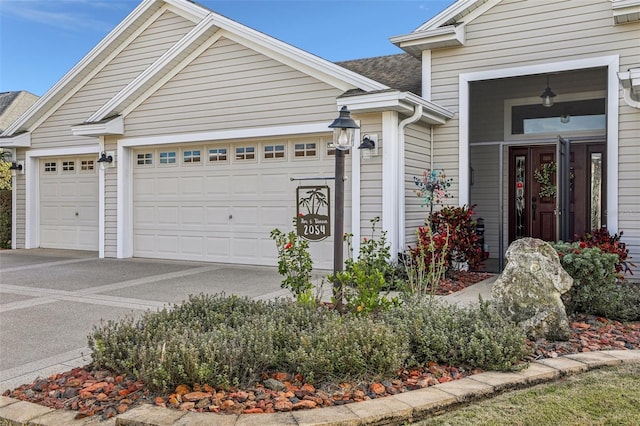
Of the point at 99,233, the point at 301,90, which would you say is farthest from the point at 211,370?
the point at 99,233

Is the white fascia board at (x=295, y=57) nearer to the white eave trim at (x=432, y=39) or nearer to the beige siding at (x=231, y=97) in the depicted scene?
the beige siding at (x=231, y=97)

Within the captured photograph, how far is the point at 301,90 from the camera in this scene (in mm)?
8883

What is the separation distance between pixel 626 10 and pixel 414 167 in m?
3.62

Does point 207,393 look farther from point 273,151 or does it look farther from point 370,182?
point 273,151

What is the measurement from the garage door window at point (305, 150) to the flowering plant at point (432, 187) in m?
1.81

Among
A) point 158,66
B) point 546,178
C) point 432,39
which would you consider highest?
point 432,39

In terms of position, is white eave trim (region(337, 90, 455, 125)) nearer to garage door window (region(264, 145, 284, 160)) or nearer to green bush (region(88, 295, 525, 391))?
garage door window (region(264, 145, 284, 160))

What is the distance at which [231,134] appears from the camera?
9516mm

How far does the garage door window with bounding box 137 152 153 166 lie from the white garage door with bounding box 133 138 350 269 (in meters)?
0.02

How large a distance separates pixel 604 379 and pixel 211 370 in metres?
2.52

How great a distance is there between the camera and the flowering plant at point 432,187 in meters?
8.30

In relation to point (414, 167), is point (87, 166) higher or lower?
higher

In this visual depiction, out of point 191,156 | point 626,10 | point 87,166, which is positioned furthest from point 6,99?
point 626,10

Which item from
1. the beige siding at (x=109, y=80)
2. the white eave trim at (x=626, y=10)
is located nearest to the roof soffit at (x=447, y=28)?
the white eave trim at (x=626, y=10)
